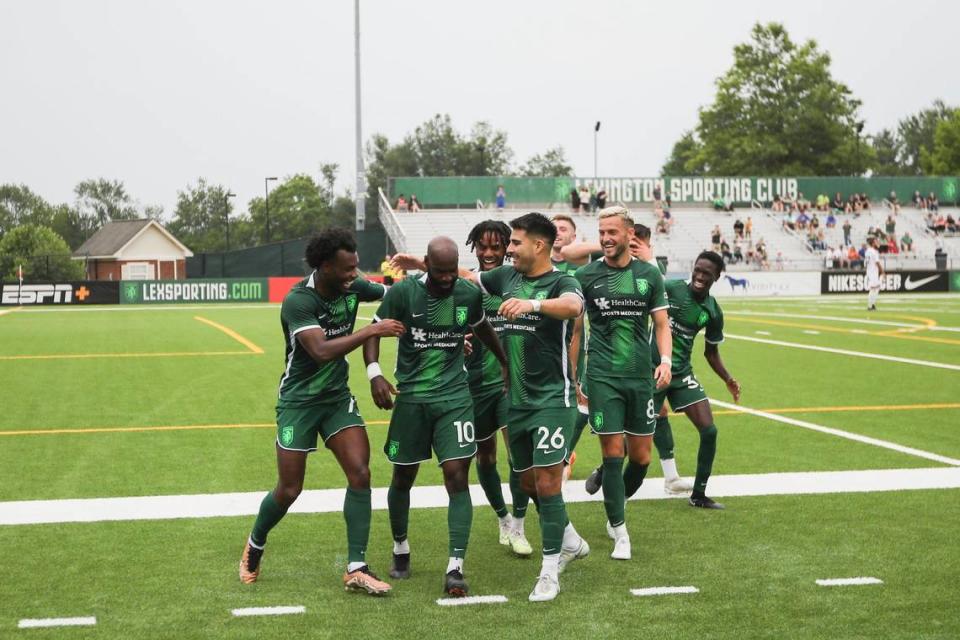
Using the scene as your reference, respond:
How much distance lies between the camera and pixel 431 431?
6.20 m

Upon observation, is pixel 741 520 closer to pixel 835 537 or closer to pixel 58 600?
pixel 835 537

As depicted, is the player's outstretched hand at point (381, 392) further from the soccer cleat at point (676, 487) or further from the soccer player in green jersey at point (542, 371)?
the soccer cleat at point (676, 487)

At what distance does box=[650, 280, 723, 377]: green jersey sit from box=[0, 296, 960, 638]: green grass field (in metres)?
1.08

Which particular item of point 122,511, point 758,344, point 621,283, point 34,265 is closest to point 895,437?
point 621,283

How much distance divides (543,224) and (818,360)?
44.8ft

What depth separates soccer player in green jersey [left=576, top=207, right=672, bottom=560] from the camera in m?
6.82

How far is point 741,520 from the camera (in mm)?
7543

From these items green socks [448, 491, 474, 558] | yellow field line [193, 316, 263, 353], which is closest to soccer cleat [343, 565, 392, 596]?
green socks [448, 491, 474, 558]

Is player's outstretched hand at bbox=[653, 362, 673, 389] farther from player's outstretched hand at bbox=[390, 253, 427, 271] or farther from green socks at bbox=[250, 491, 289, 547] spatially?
green socks at bbox=[250, 491, 289, 547]

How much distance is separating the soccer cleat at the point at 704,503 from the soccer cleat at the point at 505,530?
1.68 meters

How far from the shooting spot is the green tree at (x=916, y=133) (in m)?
152

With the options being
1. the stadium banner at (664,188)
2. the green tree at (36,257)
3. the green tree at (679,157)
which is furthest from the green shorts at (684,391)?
the green tree at (679,157)

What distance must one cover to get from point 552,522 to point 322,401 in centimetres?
143

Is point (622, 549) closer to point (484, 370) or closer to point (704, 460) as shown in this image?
point (484, 370)
